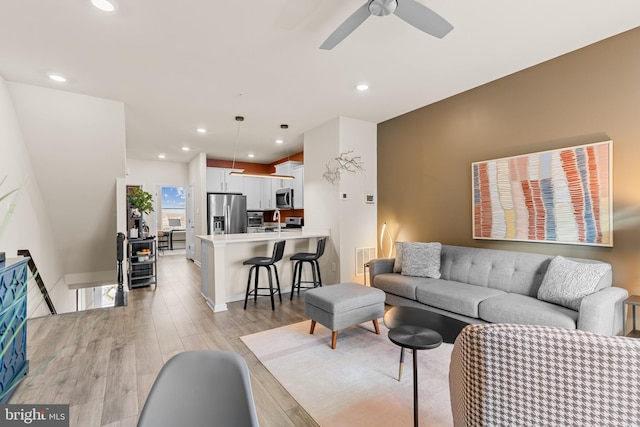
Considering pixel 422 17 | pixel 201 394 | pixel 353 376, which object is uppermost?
pixel 422 17

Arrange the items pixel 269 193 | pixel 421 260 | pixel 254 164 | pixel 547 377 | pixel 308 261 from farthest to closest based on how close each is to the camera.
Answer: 1. pixel 254 164
2. pixel 269 193
3. pixel 308 261
4. pixel 421 260
5. pixel 547 377

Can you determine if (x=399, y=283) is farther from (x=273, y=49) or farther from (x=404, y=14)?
(x=273, y=49)

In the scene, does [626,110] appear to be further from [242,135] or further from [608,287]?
[242,135]

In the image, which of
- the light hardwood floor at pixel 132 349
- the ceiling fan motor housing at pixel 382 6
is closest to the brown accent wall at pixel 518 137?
the ceiling fan motor housing at pixel 382 6

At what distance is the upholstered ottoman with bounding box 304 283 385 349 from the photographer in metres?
2.80

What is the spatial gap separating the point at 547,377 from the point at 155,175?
29.1 feet

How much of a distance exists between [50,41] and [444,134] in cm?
433

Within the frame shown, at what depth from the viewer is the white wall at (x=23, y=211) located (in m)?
3.10

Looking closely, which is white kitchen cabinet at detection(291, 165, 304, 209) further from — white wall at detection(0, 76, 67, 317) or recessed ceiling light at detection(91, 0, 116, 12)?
recessed ceiling light at detection(91, 0, 116, 12)

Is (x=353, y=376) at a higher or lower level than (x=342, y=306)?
lower

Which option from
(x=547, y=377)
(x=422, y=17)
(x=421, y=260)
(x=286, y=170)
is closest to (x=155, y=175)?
(x=286, y=170)

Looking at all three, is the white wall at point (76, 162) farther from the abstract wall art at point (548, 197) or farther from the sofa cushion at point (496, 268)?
the abstract wall art at point (548, 197)

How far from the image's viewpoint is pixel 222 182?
7.43m

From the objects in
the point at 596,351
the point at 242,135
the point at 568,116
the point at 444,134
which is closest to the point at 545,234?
the point at 568,116
